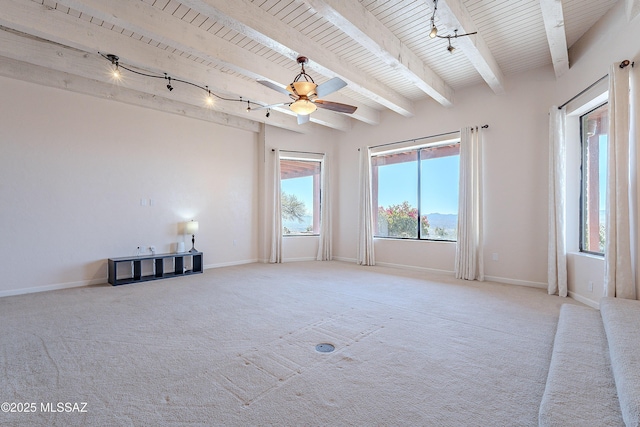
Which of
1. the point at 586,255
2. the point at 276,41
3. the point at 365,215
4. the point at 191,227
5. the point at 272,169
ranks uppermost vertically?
the point at 276,41

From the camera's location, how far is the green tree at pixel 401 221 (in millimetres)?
6410

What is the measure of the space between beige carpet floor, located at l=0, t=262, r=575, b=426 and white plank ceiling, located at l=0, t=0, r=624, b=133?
123 inches

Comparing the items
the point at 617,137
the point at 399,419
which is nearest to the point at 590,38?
the point at 617,137

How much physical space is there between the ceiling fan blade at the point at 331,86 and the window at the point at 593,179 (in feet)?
11.2

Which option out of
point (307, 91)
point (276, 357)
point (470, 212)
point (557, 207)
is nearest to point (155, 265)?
point (276, 357)

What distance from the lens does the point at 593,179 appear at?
159 inches

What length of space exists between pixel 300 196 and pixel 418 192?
289 cm

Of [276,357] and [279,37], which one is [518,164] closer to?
[279,37]

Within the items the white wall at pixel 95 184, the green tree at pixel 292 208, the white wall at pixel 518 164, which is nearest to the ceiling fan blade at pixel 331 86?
the white wall at pixel 518 164

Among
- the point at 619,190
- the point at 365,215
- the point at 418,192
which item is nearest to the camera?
the point at 619,190

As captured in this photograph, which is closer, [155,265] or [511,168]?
[511,168]

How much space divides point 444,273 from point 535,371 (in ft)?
12.1

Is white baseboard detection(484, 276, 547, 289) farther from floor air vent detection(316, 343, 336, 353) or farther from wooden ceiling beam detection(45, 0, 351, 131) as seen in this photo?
wooden ceiling beam detection(45, 0, 351, 131)

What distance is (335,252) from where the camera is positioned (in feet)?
25.4
